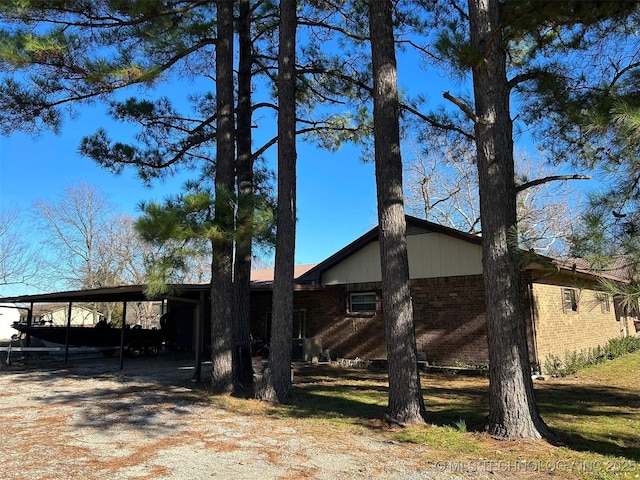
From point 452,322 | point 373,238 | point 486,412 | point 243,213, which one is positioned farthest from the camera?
point 373,238

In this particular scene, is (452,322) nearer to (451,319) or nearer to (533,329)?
(451,319)

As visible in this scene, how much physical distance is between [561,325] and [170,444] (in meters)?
10.5

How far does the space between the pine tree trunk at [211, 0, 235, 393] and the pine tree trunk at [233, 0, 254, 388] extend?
0.83ft

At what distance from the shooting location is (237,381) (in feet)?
30.3

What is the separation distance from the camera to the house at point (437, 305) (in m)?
11.9

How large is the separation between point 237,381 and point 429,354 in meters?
5.62

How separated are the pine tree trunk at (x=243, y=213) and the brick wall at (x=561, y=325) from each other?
6.71 m

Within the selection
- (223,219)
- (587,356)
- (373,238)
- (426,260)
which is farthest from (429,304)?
(223,219)

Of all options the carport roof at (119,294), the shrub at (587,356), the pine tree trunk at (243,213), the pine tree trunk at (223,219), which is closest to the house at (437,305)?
the shrub at (587,356)

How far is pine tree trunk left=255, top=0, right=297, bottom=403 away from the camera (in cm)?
819

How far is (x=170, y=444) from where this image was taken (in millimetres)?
5586

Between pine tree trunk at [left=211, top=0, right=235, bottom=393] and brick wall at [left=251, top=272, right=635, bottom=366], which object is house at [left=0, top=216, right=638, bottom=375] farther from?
pine tree trunk at [left=211, top=0, right=235, bottom=393]

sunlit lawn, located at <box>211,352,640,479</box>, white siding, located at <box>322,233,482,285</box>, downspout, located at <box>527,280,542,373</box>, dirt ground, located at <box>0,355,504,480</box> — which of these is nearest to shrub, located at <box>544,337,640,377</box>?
sunlit lawn, located at <box>211,352,640,479</box>

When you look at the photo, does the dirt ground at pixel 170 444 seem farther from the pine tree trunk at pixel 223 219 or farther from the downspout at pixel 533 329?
the downspout at pixel 533 329
